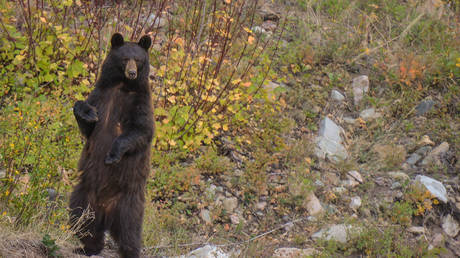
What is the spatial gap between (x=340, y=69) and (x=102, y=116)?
19.3ft

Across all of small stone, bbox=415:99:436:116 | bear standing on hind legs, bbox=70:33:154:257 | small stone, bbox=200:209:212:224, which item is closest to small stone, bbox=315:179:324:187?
small stone, bbox=200:209:212:224

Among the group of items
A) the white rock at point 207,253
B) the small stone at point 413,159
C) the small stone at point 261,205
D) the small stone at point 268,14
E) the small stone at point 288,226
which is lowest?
the small stone at point 288,226

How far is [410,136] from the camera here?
7.97m

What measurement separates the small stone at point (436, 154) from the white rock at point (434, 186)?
551 mm

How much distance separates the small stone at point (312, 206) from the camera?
638 centimetres

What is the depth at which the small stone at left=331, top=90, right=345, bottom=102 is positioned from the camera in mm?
8484

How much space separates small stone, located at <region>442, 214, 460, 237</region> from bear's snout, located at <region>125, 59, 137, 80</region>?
4.60 m

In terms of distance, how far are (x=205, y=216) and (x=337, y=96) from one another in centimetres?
365

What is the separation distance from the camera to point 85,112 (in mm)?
3953

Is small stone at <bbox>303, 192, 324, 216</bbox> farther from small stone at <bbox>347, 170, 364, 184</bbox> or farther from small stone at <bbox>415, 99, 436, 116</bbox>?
small stone at <bbox>415, 99, 436, 116</bbox>

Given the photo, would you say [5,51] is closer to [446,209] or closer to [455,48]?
[446,209]

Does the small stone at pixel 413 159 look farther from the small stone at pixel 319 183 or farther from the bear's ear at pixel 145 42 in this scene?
the bear's ear at pixel 145 42

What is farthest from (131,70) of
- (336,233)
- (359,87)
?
(359,87)

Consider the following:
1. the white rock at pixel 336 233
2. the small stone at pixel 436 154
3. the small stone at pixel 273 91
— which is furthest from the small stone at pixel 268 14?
the white rock at pixel 336 233
